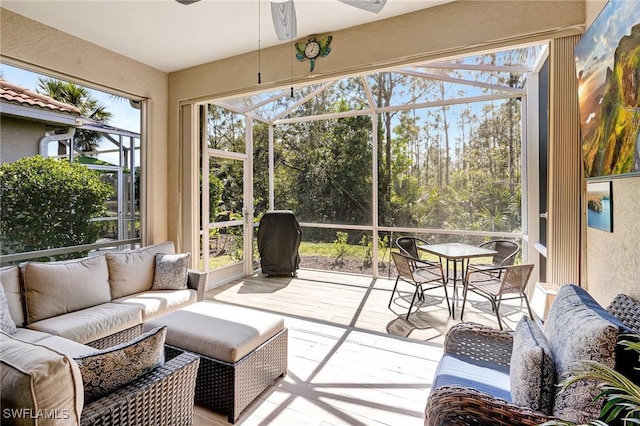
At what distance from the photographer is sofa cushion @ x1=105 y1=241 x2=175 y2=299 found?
9.68 ft

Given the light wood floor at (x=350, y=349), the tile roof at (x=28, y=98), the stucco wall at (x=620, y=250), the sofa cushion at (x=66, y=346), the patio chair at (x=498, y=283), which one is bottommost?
the light wood floor at (x=350, y=349)

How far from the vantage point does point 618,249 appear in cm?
168

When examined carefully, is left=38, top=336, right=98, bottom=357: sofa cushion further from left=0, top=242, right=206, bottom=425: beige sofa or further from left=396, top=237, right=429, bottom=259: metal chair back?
left=396, top=237, right=429, bottom=259: metal chair back

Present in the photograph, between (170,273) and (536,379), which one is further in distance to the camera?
(170,273)

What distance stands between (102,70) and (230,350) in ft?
11.4

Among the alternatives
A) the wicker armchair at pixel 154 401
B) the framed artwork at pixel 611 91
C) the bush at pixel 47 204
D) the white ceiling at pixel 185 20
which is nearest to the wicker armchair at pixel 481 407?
the framed artwork at pixel 611 91

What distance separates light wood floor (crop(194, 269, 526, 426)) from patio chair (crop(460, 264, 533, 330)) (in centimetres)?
37

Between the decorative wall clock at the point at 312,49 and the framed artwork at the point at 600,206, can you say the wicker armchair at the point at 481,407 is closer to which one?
the framed artwork at the point at 600,206

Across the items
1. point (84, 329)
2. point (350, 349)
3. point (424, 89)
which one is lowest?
point (350, 349)

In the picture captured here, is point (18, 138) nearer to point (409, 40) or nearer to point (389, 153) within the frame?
point (409, 40)

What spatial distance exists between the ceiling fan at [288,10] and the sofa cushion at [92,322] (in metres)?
2.42

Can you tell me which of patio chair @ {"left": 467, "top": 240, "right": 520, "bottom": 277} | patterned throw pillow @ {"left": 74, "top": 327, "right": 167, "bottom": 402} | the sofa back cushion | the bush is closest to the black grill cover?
the bush

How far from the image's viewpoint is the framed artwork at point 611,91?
135cm

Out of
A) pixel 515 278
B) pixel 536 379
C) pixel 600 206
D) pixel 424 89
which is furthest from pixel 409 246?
pixel 536 379
